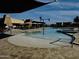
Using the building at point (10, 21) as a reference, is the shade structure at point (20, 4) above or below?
above

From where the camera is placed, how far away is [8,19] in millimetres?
44312

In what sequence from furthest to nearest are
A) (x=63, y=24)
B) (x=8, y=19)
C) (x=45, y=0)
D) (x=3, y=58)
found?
1. (x=63, y=24)
2. (x=8, y=19)
3. (x=45, y=0)
4. (x=3, y=58)

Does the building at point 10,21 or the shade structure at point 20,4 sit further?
the building at point 10,21

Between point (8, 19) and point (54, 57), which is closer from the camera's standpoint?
point (54, 57)

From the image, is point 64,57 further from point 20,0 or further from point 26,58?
point 20,0

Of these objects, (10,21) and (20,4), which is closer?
(20,4)

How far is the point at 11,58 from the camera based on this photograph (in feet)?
23.6

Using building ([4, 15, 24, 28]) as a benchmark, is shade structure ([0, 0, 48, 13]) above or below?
above

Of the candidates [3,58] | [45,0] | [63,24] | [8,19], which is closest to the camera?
[3,58]

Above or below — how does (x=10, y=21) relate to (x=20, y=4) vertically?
below

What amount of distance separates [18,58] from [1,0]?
9750 millimetres

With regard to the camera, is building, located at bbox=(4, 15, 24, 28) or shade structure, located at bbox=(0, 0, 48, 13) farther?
building, located at bbox=(4, 15, 24, 28)

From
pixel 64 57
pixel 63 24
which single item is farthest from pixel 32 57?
pixel 63 24

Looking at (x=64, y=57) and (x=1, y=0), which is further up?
(x=1, y=0)
